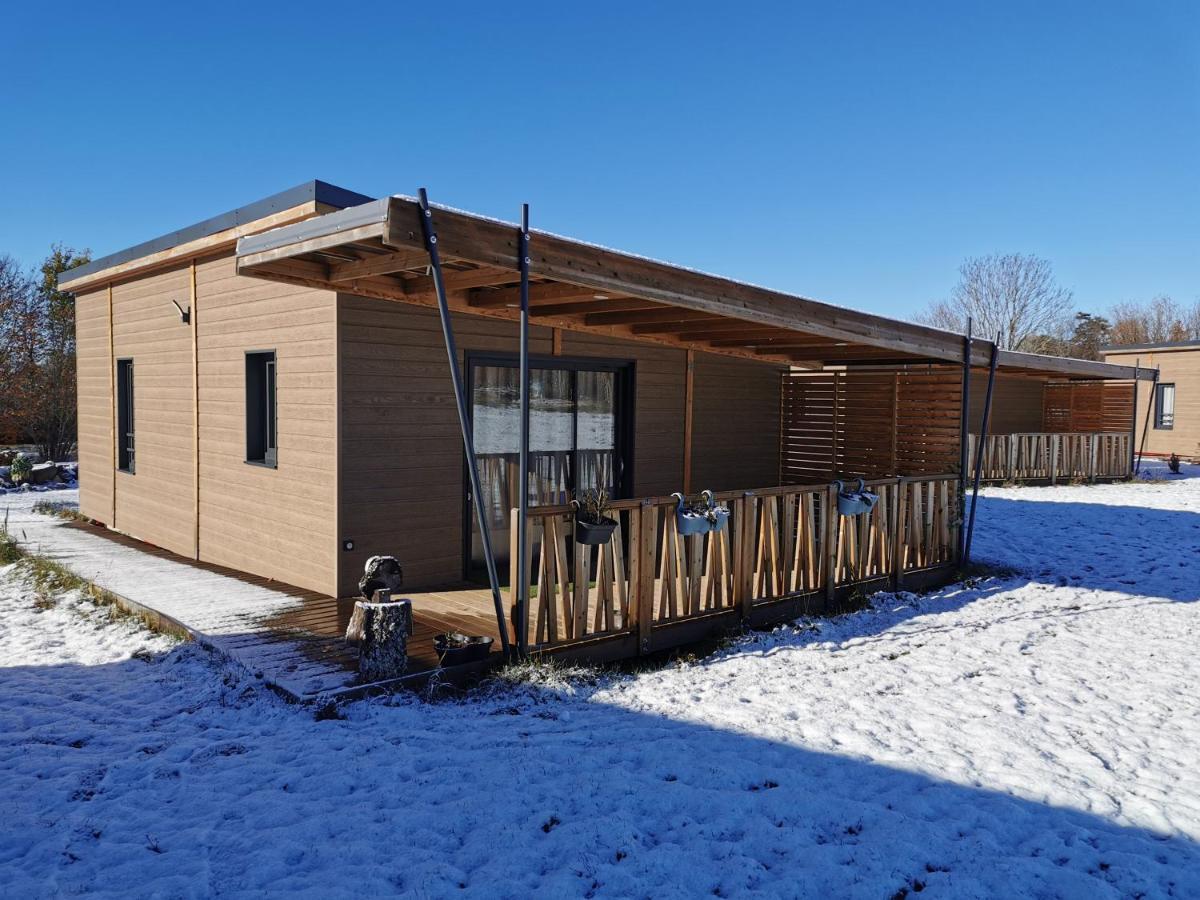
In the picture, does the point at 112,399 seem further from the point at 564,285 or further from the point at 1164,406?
the point at 1164,406

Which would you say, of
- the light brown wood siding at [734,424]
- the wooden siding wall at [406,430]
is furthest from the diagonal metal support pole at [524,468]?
the light brown wood siding at [734,424]

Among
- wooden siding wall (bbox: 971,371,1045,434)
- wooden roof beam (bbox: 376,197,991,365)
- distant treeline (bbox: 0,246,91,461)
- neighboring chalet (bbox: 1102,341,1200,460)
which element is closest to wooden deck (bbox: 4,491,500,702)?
wooden roof beam (bbox: 376,197,991,365)

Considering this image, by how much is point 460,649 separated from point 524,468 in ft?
3.45

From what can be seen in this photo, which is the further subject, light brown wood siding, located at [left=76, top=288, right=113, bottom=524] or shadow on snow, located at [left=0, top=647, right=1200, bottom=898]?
light brown wood siding, located at [left=76, top=288, right=113, bottom=524]

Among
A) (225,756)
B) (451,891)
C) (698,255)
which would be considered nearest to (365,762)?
(225,756)

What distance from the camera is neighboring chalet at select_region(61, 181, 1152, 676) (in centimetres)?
490

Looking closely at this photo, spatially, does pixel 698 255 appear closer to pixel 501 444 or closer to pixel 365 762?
pixel 501 444

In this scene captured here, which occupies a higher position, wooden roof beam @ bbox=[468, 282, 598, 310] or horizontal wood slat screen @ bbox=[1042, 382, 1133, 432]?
wooden roof beam @ bbox=[468, 282, 598, 310]

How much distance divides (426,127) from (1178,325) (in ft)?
143

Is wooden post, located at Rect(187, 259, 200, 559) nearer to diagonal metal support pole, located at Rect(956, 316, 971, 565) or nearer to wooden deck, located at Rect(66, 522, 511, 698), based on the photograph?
wooden deck, located at Rect(66, 522, 511, 698)

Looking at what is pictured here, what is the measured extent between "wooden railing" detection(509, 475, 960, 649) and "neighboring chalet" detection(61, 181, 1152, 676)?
Answer: 0.07ft

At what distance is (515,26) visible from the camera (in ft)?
43.2

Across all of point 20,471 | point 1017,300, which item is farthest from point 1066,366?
point 1017,300

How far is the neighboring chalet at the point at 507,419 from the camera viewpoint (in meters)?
4.90
